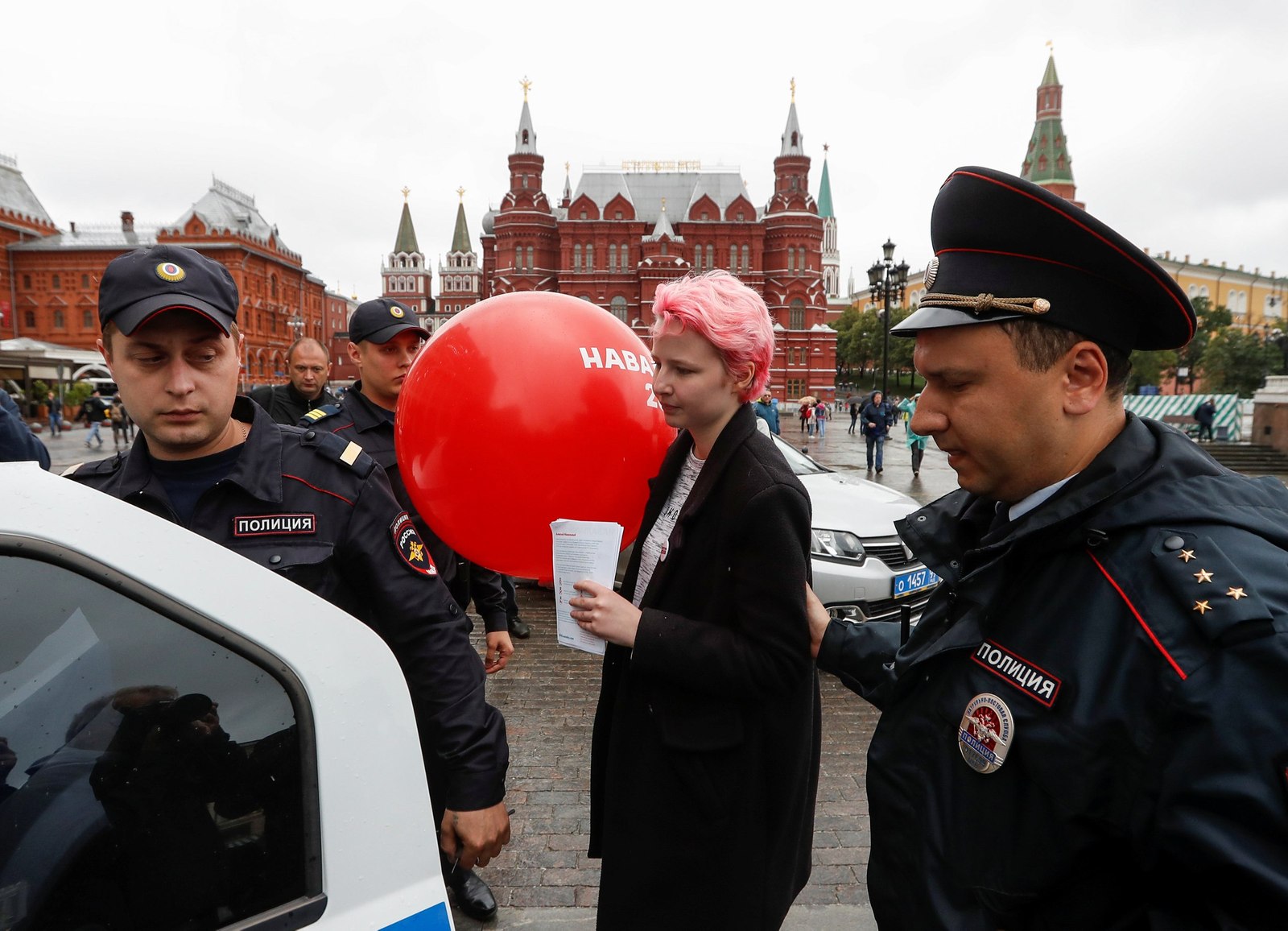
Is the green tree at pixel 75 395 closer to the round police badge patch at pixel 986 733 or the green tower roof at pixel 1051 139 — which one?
the round police badge patch at pixel 986 733

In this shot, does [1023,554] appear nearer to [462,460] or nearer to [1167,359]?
[462,460]

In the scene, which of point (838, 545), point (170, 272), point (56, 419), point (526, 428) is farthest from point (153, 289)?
point (56, 419)

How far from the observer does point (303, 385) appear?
5.96 metres

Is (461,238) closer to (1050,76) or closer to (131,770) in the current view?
(1050,76)

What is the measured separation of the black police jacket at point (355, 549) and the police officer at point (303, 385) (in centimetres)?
416

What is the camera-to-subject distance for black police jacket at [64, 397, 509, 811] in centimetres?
174

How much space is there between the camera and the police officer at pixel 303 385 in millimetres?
5895

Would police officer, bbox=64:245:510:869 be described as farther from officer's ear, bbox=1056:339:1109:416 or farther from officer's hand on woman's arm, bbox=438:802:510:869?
officer's ear, bbox=1056:339:1109:416

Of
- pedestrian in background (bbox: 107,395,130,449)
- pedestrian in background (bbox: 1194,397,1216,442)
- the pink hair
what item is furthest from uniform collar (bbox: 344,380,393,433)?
pedestrian in background (bbox: 1194,397,1216,442)

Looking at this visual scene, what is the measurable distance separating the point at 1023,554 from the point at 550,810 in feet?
10.3

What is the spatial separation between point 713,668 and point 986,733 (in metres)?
0.72

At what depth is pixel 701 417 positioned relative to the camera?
6.54ft

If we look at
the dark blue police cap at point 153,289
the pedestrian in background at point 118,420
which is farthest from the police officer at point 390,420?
the pedestrian in background at point 118,420

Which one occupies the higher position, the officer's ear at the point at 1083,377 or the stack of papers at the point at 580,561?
the officer's ear at the point at 1083,377
